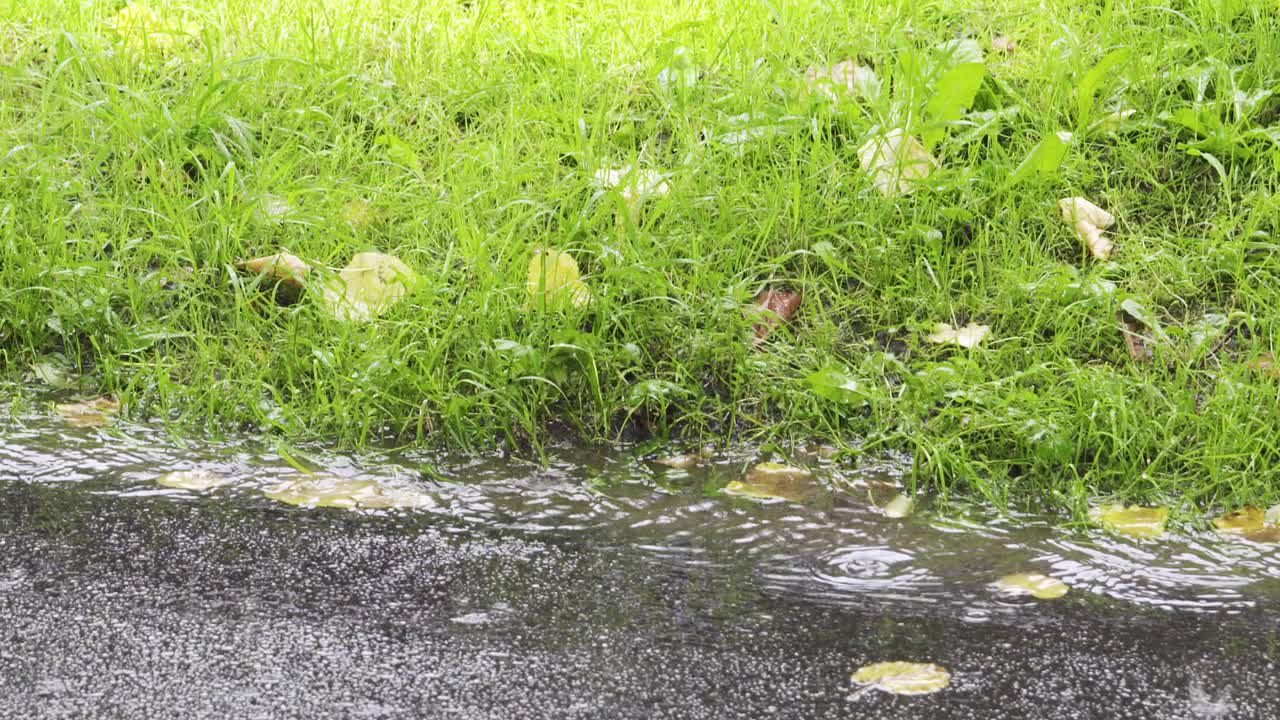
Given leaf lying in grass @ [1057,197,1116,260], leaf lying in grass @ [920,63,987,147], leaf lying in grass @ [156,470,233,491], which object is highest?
leaf lying in grass @ [920,63,987,147]

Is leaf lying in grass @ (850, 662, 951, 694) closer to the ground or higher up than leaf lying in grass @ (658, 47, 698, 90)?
closer to the ground

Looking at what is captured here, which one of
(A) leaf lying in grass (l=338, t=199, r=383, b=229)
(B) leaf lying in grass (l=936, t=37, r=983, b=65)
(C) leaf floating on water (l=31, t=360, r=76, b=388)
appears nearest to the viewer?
(C) leaf floating on water (l=31, t=360, r=76, b=388)

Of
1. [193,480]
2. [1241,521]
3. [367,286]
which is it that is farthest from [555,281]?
[1241,521]

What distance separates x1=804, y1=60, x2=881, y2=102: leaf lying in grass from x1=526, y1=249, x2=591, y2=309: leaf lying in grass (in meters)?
1.07

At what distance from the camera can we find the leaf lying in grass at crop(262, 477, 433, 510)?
9.87 ft

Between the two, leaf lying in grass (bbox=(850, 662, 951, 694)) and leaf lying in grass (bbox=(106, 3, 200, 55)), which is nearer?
leaf lying in grass (bbox=(850, 662, 951, 694))

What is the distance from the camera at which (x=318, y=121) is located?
437 centimetres

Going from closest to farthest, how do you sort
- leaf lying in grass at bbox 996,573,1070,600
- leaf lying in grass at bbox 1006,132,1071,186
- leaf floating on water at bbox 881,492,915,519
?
leaf lying in grass at bbox 996,573,1070,600
leaf floating on water at bbox 881,492,915,519
leaf lying in grass at bbox 1006,132,1071,186

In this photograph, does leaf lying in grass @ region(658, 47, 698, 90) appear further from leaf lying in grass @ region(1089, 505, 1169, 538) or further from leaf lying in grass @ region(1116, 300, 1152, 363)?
leaf lying in grass @ region(1089, 505, 1169, 538)

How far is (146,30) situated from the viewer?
4.77 m

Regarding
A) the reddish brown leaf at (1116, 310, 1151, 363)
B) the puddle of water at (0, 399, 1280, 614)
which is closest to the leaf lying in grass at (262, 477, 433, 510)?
the puddle of water at (0, 399, 1280, 614)

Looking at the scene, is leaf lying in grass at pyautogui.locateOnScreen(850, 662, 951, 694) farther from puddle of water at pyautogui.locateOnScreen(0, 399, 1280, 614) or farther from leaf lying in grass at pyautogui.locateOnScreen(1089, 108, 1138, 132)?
leaf lying in grass at pyautogui.locateOnScreen(1089, 108, 1138, 132)

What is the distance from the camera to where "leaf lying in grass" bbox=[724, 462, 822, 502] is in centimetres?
312

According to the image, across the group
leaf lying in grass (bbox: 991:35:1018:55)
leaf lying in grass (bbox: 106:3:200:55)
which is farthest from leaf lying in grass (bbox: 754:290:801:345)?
leaf lying in grass (bbox: 106:3:200:55)
